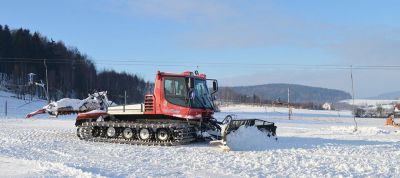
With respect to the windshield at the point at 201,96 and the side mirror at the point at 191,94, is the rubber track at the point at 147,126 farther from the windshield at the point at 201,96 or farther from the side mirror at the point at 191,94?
the side mirror at the point at 191,94

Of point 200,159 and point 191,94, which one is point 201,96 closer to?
point 191,94

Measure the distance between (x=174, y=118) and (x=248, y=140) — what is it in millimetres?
3376

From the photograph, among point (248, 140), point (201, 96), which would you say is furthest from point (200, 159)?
point (201, 96)

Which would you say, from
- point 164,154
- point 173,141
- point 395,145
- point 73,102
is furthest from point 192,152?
point 73,102

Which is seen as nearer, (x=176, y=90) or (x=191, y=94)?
(x=191, y=94)

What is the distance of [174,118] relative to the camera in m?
20.2

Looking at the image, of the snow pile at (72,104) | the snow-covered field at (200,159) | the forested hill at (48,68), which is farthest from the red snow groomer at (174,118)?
the forested hill at (48,68)

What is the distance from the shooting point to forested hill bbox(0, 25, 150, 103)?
3925 inches

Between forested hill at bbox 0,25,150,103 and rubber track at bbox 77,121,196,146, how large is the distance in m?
69.1

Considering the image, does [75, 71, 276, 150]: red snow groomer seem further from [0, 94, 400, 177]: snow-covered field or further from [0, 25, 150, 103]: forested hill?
[0, 25, 150, 103]: forested hill

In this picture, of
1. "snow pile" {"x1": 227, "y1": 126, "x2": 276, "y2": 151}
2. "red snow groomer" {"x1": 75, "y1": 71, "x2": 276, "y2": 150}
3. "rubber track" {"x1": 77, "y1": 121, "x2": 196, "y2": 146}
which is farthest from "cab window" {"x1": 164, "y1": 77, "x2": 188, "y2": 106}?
"snow pile" {"x1": 227, "y1": 126, "x2": 276, "y2": 151}

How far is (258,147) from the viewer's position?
1814 cm

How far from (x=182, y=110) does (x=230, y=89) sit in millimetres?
159087

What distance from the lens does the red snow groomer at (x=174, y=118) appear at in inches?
768
